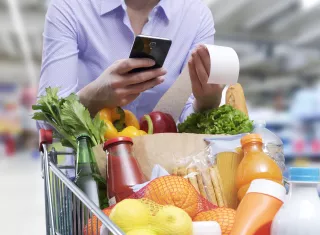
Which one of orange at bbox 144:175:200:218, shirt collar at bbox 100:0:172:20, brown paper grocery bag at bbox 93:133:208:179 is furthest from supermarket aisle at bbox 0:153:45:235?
orange at bbox 144:175:200:218

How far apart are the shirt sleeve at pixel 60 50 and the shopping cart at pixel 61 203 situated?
28cm

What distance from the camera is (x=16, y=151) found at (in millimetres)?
18016

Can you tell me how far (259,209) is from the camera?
0.91 metres

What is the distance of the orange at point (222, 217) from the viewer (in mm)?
945

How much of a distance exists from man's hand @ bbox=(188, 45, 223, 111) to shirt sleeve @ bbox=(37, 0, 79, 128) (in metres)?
0.37

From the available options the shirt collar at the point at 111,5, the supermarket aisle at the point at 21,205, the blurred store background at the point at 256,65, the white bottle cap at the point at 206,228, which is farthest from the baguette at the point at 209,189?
the blurred store background at the point at 256,65

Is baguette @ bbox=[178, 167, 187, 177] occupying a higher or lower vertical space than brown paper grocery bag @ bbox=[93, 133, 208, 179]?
lower

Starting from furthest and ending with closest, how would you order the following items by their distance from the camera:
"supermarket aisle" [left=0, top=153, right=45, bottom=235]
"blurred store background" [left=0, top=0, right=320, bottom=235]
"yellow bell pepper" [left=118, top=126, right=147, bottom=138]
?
1. "blurred store background" [left=0, top=0, right=320, bottom=235]
2. "supermarket aisle" [left=0, top=153, right=45, bottom=235]
3. "yellow bell pepper" [left=118, top=126, right=147, bottom=138]

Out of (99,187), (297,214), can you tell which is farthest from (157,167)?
(297,214)

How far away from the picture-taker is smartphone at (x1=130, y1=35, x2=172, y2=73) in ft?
3.63

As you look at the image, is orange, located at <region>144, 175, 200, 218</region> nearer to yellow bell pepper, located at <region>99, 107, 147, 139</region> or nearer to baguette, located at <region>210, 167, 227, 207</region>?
baguette, located at <region>210, 167, 227, 207</region>

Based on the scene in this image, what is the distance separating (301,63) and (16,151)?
10678 mm

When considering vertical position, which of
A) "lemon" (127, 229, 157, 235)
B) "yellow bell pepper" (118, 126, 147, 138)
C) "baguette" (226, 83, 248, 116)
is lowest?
"lemon" (127, 229, 157, 235)

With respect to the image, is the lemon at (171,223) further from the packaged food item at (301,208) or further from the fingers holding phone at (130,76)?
the fingers holding phone at (130,76)
